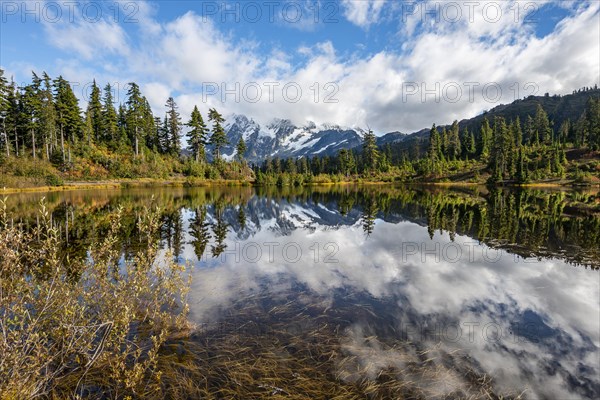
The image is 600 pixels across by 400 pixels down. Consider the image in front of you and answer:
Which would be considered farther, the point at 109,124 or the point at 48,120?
the point at 109,124

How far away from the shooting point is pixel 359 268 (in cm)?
1362

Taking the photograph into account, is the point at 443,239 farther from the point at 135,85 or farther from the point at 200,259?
the point at 135,85

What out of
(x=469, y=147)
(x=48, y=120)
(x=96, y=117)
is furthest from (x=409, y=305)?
(x=469, y=147)

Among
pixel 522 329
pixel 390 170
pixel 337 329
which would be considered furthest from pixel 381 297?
pixel 390 170

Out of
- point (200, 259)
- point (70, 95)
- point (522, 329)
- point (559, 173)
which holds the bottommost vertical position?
point (522, 329)

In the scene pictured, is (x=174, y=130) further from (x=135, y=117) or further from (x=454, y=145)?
(x=454, y=145)

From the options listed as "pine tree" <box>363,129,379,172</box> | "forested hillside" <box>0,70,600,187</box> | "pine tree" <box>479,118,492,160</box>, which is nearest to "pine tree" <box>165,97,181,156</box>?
"forested hillside" <box>0,70,600,187</box>

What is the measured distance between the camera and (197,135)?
3629 inches

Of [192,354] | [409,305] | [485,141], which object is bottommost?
[409,305]

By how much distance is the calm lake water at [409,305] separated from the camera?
21.1 ft

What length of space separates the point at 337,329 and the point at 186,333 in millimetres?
3934

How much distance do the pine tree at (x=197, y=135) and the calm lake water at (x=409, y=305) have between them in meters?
74.9

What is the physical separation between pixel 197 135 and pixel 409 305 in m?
92.5

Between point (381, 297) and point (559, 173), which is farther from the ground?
point (559, 173)
